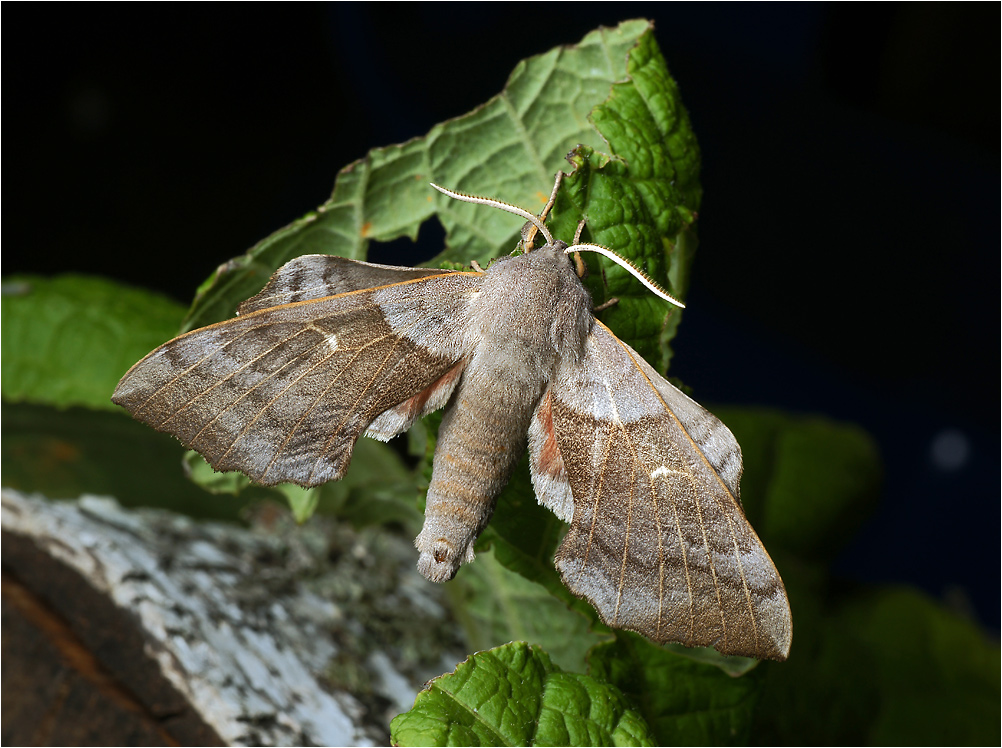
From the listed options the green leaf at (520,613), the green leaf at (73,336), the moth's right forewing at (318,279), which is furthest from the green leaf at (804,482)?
the green leaf at (73,336)

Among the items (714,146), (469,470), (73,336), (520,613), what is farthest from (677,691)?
(714,146)

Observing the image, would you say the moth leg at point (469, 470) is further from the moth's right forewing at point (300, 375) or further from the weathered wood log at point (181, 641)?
the weathered wood log at point (181, 641)

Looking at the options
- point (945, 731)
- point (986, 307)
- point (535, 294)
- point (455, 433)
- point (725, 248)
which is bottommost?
point (945, 731)

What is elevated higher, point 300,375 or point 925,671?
point 300,375

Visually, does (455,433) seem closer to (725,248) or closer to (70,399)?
(70,399)

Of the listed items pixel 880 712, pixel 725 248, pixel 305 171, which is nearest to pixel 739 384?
pixel 725 248

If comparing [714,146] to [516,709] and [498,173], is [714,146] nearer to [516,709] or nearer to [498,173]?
[498,173]

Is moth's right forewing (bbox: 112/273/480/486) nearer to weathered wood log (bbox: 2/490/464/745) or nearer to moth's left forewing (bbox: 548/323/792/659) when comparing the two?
moth's left forewing (bbox: 548/323/792/659)
